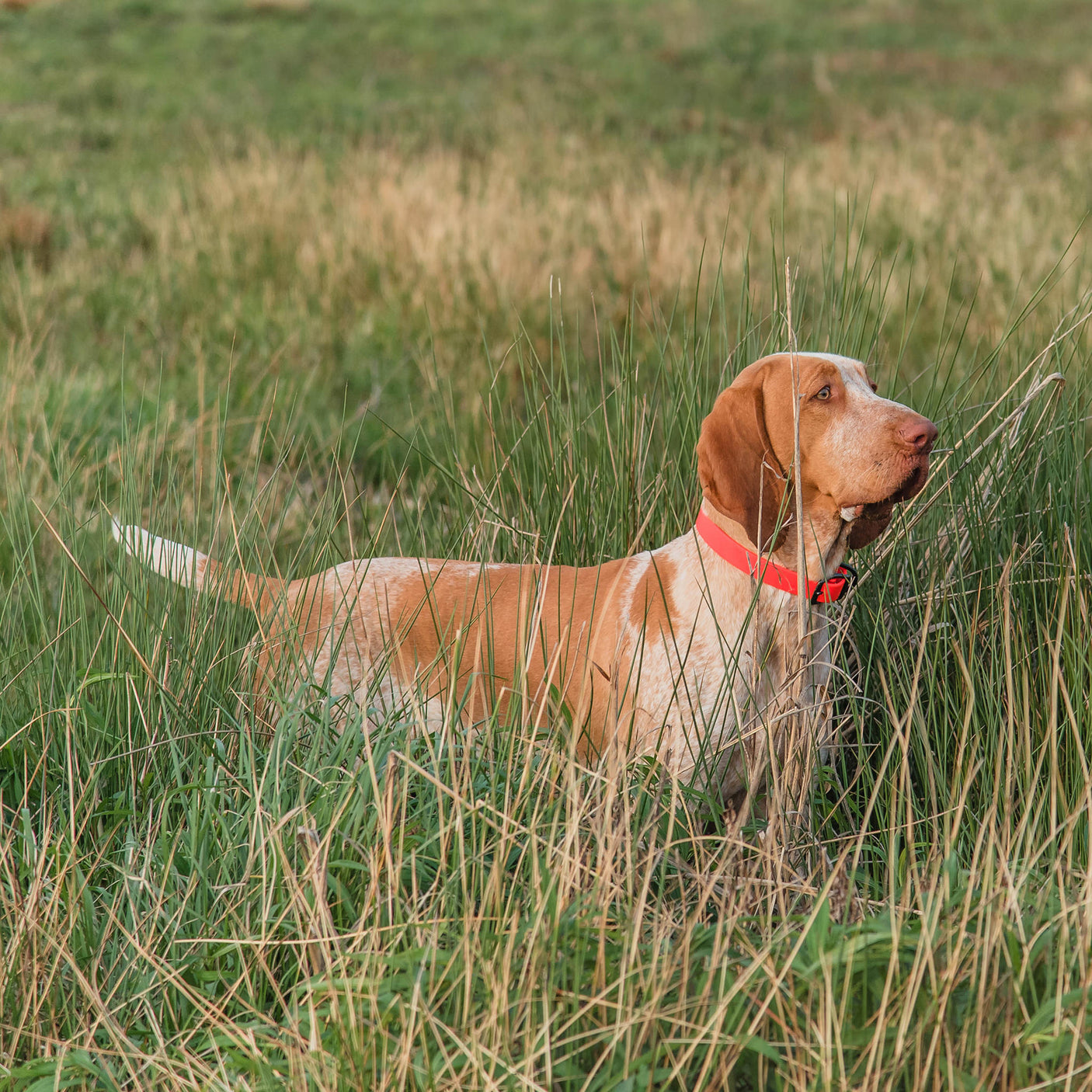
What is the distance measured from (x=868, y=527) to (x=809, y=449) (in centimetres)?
24

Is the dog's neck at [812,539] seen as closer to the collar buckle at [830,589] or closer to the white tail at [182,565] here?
the collar buckle at [830,589]

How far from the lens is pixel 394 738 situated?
2350mm

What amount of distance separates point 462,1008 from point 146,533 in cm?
152

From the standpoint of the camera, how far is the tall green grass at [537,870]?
5.45 feet

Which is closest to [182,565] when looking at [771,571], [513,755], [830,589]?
[513,755]

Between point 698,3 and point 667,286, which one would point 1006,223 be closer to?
point 667,286

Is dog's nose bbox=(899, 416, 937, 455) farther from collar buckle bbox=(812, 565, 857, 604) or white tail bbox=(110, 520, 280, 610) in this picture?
white tail bbox=(110, 520, 280, 610)

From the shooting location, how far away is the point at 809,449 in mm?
2529

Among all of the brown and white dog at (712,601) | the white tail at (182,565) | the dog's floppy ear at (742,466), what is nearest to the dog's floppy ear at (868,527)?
the brown and white dog at (712,601)

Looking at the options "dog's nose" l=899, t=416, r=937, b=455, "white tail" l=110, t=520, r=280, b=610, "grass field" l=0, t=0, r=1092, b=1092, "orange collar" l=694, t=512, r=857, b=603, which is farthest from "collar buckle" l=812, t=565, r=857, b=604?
"white tail" l=110, t=520, r=280, b=610

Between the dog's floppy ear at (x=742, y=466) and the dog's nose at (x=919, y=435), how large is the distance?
28cm

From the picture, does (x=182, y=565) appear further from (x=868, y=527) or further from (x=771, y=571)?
(x=868, y=527)

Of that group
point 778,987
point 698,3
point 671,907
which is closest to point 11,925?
point 671,907

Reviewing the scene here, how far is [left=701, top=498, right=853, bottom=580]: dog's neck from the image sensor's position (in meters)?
2.58
